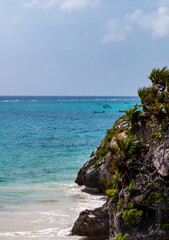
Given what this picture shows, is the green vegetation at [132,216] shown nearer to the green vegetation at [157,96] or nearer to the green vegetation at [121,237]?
the green vegetation at [121,237]

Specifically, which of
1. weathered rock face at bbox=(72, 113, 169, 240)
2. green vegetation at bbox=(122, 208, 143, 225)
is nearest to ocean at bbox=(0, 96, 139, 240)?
weathered rock face at bbox=(72, 113, 169, 240)

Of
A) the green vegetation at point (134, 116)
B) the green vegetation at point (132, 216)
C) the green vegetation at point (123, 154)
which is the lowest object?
the green vegetation at point (132, 216)

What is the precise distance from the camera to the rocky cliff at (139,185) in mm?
9117

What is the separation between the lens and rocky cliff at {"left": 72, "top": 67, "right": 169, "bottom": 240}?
9117 millimetres

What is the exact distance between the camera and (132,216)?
9180mm

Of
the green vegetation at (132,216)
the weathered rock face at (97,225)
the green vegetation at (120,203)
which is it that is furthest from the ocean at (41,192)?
the green vegetation at (132,216)

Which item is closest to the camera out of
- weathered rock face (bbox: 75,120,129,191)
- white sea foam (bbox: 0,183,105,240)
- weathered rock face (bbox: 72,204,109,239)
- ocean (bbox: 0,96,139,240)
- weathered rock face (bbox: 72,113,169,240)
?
weathered rock face (bbox: 72,113,169,240)

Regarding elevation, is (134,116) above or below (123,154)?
above

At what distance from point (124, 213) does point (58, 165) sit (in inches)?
542

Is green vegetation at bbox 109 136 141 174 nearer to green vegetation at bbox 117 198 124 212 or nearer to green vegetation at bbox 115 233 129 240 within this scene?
green vegetation at bbox 117 198 124 212

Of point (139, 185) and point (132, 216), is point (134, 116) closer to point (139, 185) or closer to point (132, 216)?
point (139, 185)

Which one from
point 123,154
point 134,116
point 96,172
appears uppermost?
point 134,116

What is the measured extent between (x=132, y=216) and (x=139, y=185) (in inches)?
35.5

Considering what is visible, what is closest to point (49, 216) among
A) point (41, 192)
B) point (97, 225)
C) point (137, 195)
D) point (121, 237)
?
point (97, 225)
